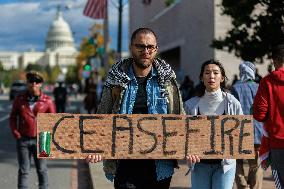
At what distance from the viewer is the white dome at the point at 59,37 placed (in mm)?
183750

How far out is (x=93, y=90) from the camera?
24062mm

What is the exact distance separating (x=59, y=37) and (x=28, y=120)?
178m

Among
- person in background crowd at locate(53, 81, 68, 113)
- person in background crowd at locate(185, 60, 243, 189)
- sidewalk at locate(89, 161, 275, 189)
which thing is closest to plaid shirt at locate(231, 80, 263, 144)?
sidewalk at locate(89, 161, 275, 189)

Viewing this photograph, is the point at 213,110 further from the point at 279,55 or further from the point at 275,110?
the point at 279,55

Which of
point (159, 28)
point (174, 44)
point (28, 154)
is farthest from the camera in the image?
point (159, 28)

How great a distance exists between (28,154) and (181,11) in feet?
90.8

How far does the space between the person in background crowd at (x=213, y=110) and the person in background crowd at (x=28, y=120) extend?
2.79 metres

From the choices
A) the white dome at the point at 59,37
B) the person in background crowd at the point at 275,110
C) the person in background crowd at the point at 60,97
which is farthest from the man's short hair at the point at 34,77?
the white dome at the point at 59,37

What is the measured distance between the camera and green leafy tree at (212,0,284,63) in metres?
14.3

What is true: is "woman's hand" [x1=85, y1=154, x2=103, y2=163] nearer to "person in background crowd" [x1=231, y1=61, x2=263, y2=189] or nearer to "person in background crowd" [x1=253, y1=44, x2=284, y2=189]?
"person in background crowd" [x1=253, y1=44, x2=284, y2=189]

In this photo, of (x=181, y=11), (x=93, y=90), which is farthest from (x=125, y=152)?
(x=181, y=11)

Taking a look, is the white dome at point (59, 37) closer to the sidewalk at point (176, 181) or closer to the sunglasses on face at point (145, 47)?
the sidewalk at point (176, 181)

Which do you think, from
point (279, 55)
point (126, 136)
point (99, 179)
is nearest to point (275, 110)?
point (279, 55)

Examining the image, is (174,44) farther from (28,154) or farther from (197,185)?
(197,185)
